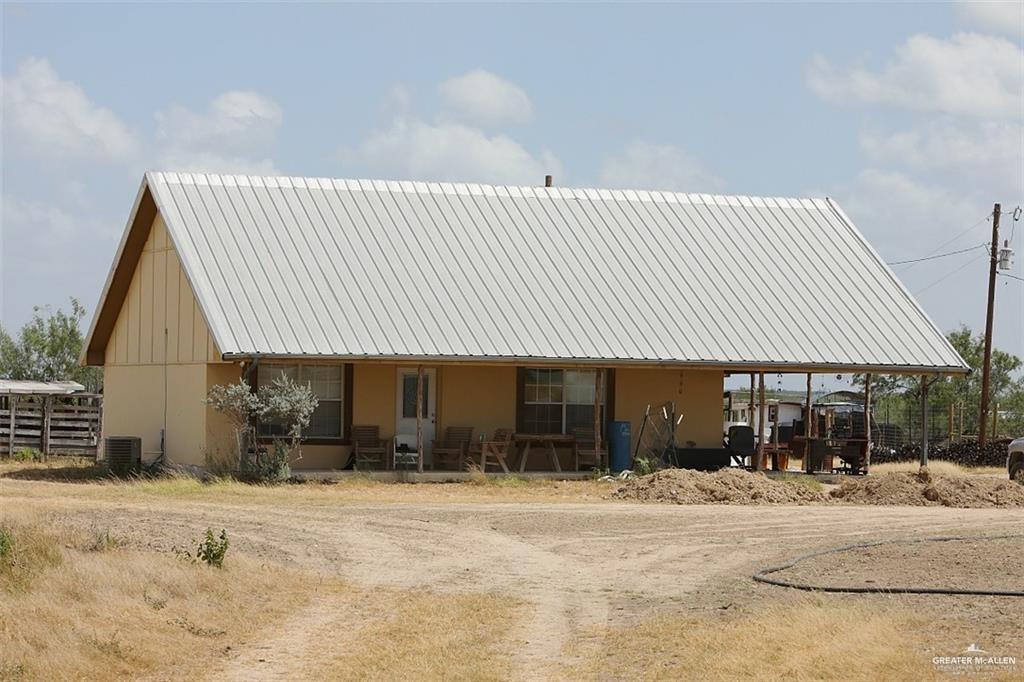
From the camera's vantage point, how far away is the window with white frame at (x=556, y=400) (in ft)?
93.8

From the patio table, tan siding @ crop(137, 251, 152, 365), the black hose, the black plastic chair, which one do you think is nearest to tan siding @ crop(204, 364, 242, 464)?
tan siding @ crop(137, 251, 152, 365)

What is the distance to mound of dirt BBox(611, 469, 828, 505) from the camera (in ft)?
79.8

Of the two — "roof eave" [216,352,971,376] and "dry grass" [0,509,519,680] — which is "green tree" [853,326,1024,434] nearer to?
"roof eave" [216,352,971,376]

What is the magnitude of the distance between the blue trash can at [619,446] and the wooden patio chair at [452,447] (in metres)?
2.72

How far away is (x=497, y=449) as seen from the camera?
2764 centimetres

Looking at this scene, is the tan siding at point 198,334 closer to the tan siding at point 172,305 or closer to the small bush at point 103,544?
the tan siding at point 172,305

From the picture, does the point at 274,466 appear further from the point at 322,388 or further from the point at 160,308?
the point at 160,308

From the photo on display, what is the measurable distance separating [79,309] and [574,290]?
23556 millimetres

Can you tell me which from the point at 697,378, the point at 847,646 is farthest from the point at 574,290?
the point at 847,646

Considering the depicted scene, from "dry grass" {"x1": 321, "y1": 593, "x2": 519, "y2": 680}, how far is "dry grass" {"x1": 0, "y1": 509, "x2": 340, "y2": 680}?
0.95 m

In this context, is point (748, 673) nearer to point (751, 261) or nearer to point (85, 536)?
point (85, 536)

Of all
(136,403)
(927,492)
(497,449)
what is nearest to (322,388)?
(497,449)

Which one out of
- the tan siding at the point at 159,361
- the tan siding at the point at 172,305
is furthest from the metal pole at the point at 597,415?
the tan siding at the point at 172,305

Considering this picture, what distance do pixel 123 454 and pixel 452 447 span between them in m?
6.10
